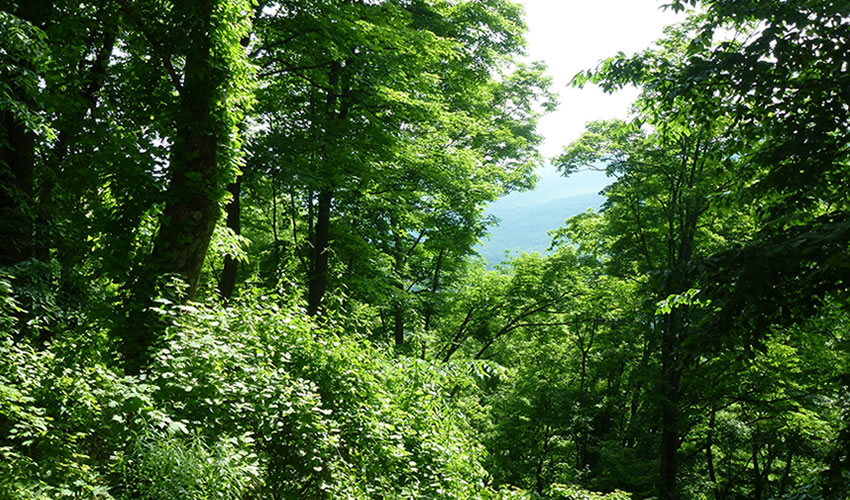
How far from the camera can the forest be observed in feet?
13.4

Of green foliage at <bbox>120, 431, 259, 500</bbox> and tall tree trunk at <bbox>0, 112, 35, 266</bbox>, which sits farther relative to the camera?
tall tree trunk at <bbox>0, 112, 35, 266</bbox>

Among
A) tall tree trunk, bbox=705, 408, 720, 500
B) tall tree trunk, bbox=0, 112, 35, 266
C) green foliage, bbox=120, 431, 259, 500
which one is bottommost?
green foliage, bbox=120, 431, 259, 500

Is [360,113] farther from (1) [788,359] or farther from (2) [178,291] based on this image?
(1) [788,359]

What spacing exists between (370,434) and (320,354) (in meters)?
0.98

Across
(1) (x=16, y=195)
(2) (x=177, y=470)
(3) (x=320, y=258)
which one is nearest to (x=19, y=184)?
(1) (x=16, y=195)

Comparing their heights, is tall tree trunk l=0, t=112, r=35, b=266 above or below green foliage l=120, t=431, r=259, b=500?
above

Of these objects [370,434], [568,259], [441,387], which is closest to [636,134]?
[568,259]

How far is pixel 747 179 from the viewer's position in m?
5.50

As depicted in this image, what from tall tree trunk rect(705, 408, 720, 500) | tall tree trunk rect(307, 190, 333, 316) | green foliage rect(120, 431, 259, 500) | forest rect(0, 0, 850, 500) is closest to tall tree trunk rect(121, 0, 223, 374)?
forest rect(0, 0, 850, 500)

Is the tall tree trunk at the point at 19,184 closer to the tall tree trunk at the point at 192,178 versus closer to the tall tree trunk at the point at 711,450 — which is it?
the tall tree trunk at the point at 192,178

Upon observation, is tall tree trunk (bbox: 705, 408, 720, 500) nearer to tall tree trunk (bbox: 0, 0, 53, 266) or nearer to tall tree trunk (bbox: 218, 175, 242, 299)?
tall tree trunk (bbox: 218, 175, 242, 299)

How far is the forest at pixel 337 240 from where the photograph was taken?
160 inches

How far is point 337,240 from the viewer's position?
11.6m

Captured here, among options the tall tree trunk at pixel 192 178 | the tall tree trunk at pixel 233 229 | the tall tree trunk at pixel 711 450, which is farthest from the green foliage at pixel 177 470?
the tall tree trunk at pixel 711 450
